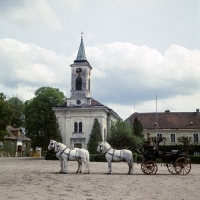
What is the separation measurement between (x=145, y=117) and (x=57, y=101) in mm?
17186

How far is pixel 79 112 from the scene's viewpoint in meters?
47.8

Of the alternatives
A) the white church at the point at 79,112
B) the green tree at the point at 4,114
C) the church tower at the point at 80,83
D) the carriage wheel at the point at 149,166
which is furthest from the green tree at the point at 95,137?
the carriage wheel at the point at 149,166

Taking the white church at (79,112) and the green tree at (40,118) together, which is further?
the green tree at (40,118)

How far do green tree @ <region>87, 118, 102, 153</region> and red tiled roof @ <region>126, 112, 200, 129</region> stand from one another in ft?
46.2

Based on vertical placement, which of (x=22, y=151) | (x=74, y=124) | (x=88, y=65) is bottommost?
(x=22, y=151)

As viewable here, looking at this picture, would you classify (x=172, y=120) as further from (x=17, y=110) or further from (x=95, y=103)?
(x=17, y=110)

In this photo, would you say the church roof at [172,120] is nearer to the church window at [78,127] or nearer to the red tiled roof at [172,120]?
the red tiled roof at [172,120]

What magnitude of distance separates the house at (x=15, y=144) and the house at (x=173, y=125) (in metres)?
20.5

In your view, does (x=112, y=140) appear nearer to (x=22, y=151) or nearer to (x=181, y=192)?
→ (x=22, y=151)

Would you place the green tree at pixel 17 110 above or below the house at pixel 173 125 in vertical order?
above

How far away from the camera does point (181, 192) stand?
10.5 metres

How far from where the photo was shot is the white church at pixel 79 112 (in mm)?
47188

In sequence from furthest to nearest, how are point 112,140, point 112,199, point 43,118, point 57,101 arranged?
1. point 57,101
2. point 43,118
3. point 112,140
4. point 112,199

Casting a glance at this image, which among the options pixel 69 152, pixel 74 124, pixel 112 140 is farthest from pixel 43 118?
pixel 69 152
